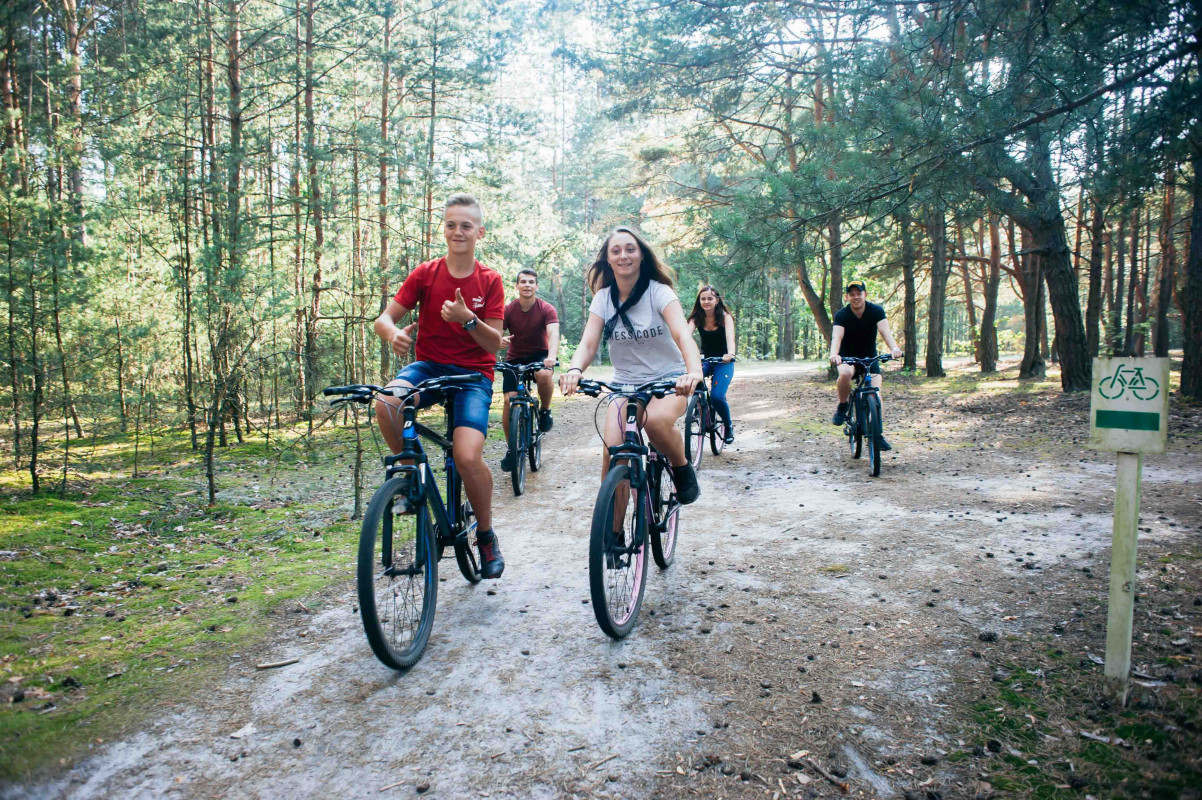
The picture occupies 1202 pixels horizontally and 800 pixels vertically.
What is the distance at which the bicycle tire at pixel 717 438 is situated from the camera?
8508mm

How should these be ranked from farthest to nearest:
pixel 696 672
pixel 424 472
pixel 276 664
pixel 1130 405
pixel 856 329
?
pixel 856 329 < pixel 424 472 < pixel 276 664 < pixel 696 672 < pixel 1130 405

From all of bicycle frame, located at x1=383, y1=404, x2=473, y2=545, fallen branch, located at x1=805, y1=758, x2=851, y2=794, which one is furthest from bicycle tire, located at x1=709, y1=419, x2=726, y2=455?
fallen branch, located at x1=805, y1=758, x2=851, y2=794

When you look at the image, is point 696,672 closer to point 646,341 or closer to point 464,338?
point 646,341

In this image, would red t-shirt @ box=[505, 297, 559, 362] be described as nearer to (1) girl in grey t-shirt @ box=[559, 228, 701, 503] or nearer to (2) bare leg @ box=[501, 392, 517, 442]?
(2) bare leg @ box=[501, 392, 517, 442]

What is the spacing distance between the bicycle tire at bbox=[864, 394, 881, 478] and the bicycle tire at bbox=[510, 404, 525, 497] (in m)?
3.75

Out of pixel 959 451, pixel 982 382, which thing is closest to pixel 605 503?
pixel 959 451

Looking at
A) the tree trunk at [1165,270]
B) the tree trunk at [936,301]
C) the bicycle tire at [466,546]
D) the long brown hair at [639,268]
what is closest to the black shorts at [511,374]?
the long brown hair at [639,268]

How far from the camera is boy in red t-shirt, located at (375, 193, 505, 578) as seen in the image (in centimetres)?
365

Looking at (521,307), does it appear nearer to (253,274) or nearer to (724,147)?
(253,274)

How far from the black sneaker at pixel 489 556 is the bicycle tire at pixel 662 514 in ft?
3.07

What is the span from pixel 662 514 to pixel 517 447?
9.72 ft

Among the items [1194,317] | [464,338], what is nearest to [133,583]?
[464,338]

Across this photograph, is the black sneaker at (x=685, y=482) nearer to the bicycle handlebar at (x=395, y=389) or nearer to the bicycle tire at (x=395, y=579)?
the bicycle handlebar at (x=395, y=389)

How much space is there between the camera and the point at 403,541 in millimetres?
3162
